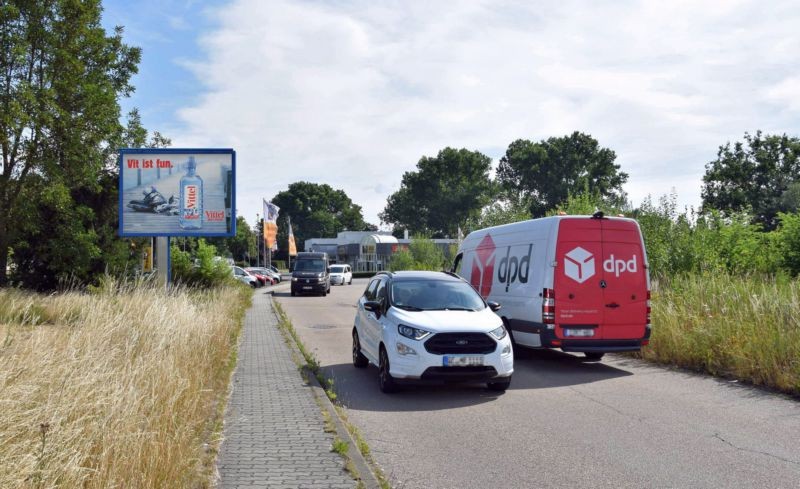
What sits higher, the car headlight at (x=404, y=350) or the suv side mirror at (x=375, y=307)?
the suv side mirror at (x=375, y=307)

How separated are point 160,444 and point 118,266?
21.9 m

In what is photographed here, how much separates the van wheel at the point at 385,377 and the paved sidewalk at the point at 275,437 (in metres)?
1.03

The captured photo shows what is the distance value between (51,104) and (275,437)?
16.5 meters

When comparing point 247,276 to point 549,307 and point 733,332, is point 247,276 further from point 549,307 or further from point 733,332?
point 733,332

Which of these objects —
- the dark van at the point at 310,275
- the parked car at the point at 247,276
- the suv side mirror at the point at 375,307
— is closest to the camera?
the suv side mirror at the point at 375,307

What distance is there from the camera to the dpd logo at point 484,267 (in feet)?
44.7

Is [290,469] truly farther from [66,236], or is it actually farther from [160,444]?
[66,236]

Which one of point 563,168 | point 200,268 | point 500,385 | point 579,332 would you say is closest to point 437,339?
point 500,385

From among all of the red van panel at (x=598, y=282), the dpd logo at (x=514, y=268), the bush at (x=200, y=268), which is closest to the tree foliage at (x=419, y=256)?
the bush at (x=200, y=268)

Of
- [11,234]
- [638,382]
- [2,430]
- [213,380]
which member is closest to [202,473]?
[2,430]

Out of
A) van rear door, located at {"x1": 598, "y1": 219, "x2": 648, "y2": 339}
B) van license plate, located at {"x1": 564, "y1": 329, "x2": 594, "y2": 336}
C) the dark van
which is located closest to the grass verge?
van license plate, located at {"x1": 564, "y1": 329, "x2": 594, "y2": 336}

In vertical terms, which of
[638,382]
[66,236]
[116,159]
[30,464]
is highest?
[116,159]

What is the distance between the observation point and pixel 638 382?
9.97 m

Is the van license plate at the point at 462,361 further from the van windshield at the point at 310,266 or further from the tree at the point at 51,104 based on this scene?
the van windshield at the point at 310,266
